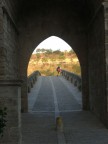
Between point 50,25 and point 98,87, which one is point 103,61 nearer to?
point 98,87

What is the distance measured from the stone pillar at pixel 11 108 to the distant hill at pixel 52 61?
53250mm

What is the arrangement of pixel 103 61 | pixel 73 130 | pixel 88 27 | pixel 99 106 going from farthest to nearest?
1. pixel 88 27
2. pixel 99 106
3. pixel 103 61
4. pixel 73 130

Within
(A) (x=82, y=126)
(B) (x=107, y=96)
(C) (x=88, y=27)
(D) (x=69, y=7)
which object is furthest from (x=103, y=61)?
(D) (x=69, y=7)

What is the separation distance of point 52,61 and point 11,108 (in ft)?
202

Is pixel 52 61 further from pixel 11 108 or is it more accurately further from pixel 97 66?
pixel 11 108

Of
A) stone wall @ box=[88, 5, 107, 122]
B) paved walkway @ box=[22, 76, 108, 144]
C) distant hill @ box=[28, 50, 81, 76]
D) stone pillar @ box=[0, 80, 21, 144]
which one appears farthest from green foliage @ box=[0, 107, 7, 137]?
distant hill @ box=[28, 50, 81, 76]

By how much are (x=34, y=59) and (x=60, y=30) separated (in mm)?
52592

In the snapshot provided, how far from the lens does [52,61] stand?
70.4 metres

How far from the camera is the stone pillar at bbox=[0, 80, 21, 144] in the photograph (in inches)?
347

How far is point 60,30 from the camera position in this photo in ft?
56.7

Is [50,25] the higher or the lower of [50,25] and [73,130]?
the higher

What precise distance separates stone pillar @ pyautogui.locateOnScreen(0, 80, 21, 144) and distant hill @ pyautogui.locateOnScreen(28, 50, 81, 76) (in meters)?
53.2

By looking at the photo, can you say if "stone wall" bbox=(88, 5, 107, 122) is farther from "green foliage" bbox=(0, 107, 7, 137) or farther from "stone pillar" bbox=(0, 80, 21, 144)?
"green foliage" bbox=(0, 107, 7, 137)

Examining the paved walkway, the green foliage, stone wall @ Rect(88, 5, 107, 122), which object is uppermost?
stone wall @ Rect(88, 5, 107, 122)
